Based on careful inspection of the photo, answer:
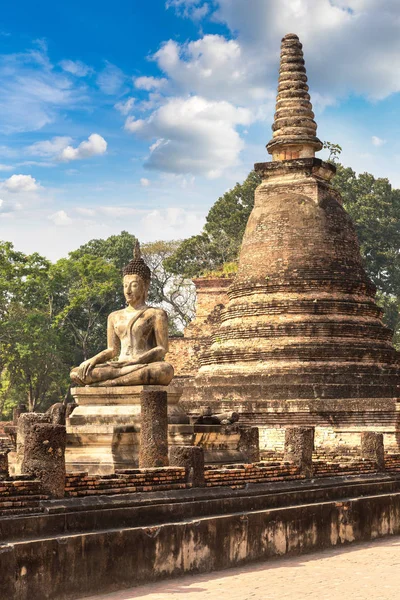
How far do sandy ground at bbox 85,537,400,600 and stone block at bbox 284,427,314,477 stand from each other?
1.42m

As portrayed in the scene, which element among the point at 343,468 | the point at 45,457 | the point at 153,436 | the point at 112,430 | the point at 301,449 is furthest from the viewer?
the point at 343,468

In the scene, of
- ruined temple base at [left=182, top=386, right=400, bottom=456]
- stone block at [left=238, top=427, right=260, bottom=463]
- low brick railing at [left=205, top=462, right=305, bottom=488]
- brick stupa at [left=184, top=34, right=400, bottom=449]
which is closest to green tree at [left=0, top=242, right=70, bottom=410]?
brick stupa at [left=184, top=34, right=400, bottom=449]

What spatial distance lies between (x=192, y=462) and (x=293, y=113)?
792 inches

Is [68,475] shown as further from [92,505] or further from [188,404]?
[188,404]

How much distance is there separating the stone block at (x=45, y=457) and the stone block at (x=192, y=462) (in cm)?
209

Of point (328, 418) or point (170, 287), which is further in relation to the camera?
point (170, 287)

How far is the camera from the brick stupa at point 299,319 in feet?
81.5

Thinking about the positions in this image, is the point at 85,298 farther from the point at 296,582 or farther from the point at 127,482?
the point at 296,582

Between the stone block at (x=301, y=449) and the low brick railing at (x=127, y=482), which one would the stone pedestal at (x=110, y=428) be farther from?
the low brick railing at (x=127, y=482)

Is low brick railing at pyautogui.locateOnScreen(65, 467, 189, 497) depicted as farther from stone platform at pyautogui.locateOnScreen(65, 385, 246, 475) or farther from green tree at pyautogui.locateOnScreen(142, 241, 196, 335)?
green tree at pyautogui.locateOnScreen(142, 241, 196, 335)

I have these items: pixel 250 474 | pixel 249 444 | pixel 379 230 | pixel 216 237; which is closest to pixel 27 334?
pixel 216 237

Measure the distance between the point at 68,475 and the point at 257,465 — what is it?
3.63 m

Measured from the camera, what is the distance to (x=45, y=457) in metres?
9.61

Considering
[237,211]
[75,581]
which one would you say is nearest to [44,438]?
[75,581]
